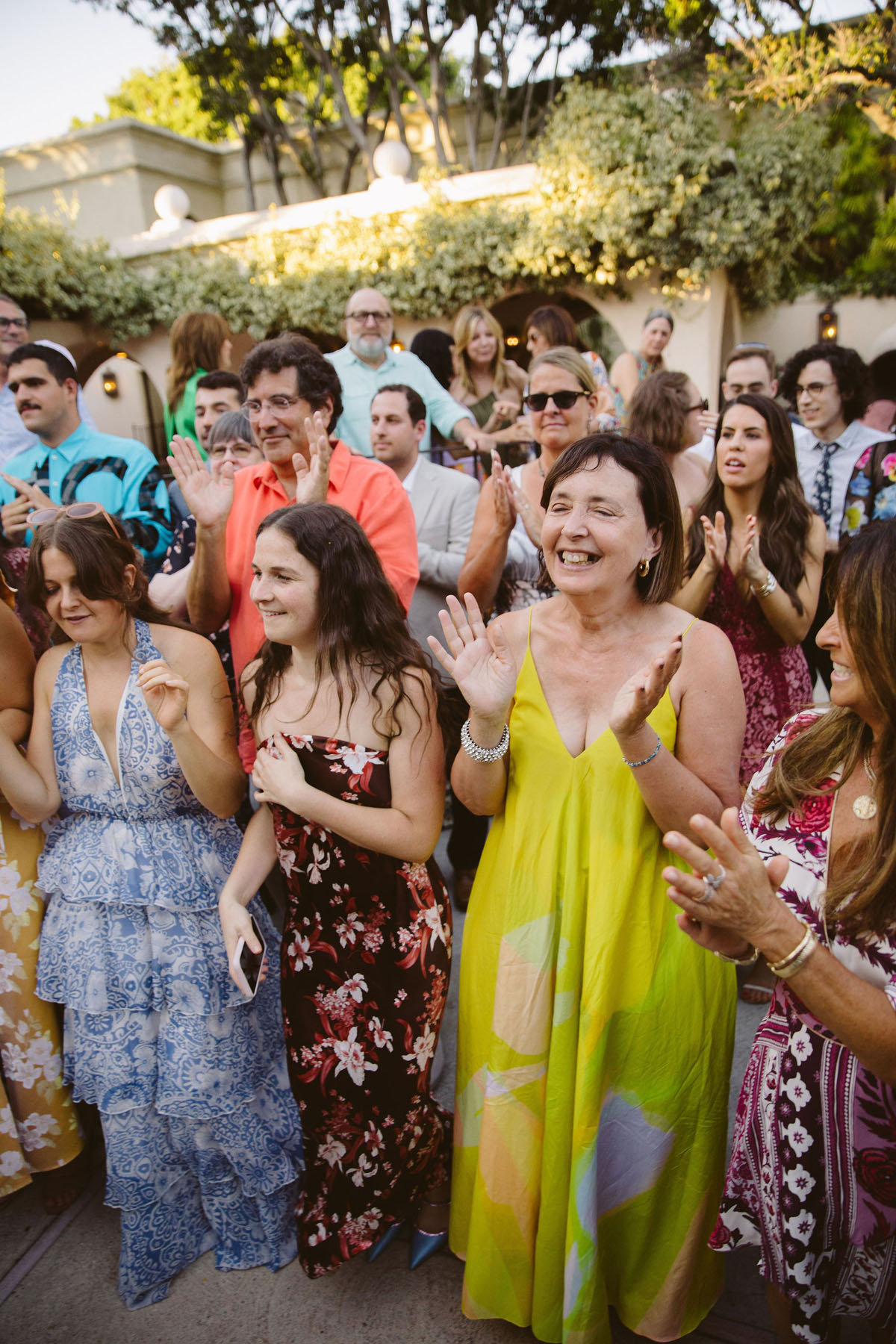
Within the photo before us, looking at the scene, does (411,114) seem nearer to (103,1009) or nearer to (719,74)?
(719,74)

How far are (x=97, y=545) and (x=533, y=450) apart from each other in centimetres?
324

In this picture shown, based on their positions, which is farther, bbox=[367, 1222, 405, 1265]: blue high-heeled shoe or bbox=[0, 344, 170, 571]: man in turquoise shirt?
bbox=[0, 344, 170, 571]: man in turquoise shirt

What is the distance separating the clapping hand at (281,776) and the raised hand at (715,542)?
1.62 m

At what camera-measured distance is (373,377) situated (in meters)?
4.92

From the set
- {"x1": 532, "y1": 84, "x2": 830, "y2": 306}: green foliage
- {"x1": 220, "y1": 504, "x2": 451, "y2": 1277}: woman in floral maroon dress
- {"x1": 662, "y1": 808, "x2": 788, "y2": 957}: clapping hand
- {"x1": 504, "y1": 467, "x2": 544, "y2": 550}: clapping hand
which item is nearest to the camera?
{"x1": 662, "y1": 808, "x2": 788, "y2": 957}: clapping hand

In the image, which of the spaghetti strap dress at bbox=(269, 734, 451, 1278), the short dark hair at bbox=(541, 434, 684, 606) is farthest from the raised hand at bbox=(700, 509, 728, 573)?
the spaghetti strap dress at bbox=(269, 734, 451, 1278)

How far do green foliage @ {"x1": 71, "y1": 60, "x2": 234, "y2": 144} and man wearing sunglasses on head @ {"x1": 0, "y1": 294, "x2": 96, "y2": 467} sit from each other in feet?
66.2

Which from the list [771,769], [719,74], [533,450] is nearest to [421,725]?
[771,769]

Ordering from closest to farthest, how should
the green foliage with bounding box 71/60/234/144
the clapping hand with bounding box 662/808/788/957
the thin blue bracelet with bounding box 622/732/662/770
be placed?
1. the clapping hand with bounding box 662/808/788/957
2. the thin blue bracelet with bounding box 622/732/662/770
3. the green foliage with bounding box 71/60/234/144

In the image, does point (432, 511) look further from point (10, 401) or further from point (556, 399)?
point (10, 401)

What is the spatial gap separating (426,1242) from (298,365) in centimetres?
272

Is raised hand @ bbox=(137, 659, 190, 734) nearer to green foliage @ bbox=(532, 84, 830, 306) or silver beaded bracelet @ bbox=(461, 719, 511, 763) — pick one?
silver beaded bracelet @ bbox=(461, 719, 511, 763)

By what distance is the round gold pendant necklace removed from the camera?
1.50 m

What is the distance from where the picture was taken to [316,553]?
2.08 metres
